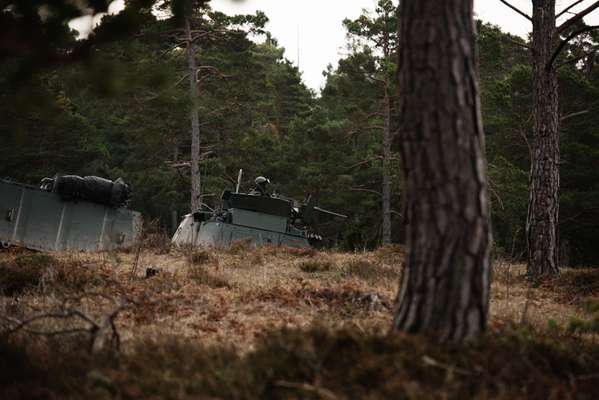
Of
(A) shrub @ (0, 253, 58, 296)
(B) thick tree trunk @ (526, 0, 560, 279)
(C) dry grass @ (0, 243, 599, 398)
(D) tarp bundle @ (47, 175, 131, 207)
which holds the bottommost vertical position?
(A) shrub @ (0, 253, 58, 296)

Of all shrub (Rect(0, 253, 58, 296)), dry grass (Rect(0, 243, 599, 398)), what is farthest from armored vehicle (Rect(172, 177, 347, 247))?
dry grass (Rect(0, 243, 599, 398))

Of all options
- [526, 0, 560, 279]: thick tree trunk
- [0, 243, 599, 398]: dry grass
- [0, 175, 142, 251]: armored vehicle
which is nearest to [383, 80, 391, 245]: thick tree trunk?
[0, 175, 142, 251]: armored vehicle

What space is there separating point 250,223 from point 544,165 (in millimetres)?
8642

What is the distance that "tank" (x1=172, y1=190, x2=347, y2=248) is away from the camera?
15.6 meters

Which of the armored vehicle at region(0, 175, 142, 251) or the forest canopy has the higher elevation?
the forest canopy

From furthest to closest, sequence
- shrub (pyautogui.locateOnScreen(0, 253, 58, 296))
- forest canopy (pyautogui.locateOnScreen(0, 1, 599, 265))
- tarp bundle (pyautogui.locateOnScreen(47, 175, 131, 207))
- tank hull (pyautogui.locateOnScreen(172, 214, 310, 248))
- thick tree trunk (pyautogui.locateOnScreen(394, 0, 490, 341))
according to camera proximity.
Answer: forest canopy (pyautogui.locateOnScreen(0, 1, 599, 265)), tank hull (pyautogui.locateOnScreen(172, 214, 310, 248)), tarp bundle (pyautogui.locateOnScreen(47, 175, 131, 207)), shrub (pyautogui.locateOnScreen(0, 253, 58, 296)), thick tree trunk (pyautogui.locateOnScreen(394, 0, 490, 341))

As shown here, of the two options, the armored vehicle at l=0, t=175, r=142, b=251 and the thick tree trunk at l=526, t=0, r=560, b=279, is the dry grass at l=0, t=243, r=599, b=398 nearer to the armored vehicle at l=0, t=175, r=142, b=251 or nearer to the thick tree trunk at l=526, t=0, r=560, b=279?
the thick tree trunk at l=526, t=0, r=560, b=279

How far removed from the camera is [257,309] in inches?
229

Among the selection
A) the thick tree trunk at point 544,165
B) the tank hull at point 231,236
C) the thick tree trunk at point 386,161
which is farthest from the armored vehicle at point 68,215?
the thick tree trunk at point 386,161

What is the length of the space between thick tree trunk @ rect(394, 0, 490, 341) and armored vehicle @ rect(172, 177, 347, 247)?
1221cm

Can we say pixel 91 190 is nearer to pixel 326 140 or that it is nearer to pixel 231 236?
pixel 231 236

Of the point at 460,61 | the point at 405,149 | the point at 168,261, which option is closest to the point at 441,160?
the point at 405,149

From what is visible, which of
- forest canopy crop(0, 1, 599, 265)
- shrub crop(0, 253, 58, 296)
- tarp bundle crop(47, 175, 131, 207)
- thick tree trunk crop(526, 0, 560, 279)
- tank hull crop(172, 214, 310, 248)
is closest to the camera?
shrub crop(0, 253, 58, 296)

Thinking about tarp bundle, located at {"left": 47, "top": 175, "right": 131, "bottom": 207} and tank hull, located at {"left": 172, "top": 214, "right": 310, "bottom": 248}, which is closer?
tarp bundle, located at {"left": 47, "top": 175, "right": 131, "bottom": 207}
